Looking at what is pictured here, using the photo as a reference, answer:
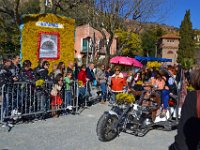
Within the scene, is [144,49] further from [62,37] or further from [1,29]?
[62,37]

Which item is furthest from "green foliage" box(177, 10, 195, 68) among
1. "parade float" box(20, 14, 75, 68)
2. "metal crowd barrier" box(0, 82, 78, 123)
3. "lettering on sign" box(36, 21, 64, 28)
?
A: "metal crowd barrier" box(0, 82, 78, 123)

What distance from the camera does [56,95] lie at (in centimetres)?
948

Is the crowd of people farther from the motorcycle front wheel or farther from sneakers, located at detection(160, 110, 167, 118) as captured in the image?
the motorcycle front wheel

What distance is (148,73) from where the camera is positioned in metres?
11.0

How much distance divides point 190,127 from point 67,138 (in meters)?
4.86

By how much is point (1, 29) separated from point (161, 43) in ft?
185

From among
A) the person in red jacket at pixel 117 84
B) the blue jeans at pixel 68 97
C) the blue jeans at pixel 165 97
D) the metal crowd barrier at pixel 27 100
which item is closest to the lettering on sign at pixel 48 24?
the person in red jacket at pixel 117 84

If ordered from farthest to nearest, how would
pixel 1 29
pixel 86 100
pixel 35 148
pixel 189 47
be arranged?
pixel 189 47 → pixel 1 29 → pixel 86 100 → pixel 35 148

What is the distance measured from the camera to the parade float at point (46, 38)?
11836mm

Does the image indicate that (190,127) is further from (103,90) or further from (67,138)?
(103,90)

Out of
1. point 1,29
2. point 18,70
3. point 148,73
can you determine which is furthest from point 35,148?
point 1,29

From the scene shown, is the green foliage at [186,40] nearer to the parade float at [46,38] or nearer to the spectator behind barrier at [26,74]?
the parade float at [46,38]

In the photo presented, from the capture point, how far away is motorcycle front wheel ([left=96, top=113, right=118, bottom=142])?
23.1ft

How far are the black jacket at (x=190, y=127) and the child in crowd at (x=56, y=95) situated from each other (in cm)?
687
